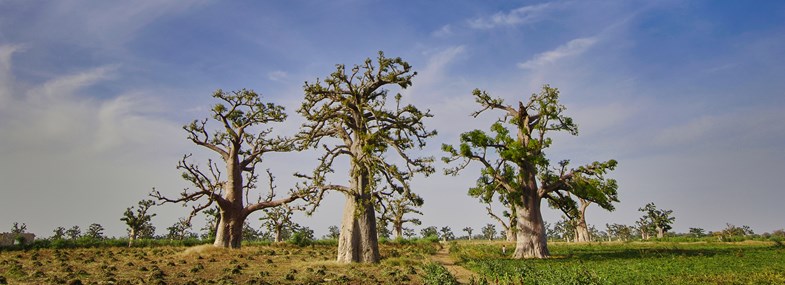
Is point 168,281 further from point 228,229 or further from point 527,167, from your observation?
point 527,167

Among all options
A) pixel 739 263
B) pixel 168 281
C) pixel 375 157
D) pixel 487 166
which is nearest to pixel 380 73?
pixel 375 157

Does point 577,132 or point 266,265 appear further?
point 577,132

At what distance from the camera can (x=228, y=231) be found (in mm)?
30375

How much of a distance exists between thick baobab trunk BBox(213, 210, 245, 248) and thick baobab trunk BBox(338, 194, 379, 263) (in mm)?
11107

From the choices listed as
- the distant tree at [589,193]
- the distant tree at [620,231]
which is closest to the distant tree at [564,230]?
the distant tree at [620,231]

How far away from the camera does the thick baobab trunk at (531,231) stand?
91.2ft

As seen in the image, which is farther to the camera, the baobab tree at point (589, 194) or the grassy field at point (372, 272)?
the baobab tree at point (589, 194)

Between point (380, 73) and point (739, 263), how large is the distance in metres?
20.3

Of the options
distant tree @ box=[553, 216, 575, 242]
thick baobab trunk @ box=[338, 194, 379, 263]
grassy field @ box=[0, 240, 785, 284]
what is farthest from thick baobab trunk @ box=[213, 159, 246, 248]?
distant tree @ box=[553, 216, 575, 242]

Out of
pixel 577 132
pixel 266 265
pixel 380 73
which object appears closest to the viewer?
pixel 266 265

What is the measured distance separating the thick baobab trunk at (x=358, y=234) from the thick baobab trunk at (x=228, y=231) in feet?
36.4

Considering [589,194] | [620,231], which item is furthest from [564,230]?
[589,194]

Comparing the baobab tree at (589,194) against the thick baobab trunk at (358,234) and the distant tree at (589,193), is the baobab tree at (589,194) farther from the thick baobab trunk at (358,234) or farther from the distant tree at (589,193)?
the thick baobab trunk at (358,234)

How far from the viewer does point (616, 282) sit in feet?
47.6
